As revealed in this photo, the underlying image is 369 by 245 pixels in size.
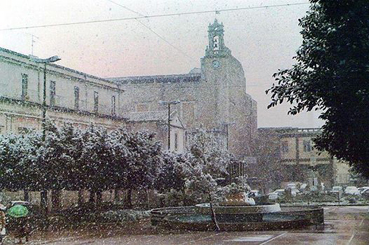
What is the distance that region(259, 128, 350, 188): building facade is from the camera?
63812 millimetres

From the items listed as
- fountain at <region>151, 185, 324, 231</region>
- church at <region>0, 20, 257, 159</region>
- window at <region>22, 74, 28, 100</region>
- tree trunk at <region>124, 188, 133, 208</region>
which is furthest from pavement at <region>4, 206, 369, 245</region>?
window at <region>22, 74, 28, 100</region>

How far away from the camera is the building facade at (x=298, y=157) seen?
209 feet

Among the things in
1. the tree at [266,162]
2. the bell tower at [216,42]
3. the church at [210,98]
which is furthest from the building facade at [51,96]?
the tree at [266,162]

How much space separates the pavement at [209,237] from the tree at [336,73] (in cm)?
317

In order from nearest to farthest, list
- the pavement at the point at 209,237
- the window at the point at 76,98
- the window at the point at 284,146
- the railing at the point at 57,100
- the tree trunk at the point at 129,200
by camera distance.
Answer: the pavement at the point at 209,237 → the tree trunk at the point at 129,200 → the railing at the point at 57,100 → the window at the point at 76,98 → the window at the point at 284,146


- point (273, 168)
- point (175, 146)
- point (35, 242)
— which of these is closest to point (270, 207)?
point (35, 242)

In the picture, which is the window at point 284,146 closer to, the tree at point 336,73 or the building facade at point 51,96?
the building facade at point 51,96

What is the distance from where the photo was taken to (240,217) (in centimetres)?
2323

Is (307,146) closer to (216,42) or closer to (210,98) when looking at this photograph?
(210,98)

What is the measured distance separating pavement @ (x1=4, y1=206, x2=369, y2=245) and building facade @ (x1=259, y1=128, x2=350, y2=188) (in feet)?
138

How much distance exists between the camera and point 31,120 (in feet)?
113

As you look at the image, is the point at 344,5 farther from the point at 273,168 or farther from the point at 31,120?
the point at 273,168

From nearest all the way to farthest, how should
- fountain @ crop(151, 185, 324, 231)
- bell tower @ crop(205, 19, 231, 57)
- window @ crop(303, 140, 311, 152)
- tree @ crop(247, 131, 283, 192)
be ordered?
fountain @ crop(151, 185, 324, 231) → bell tower @ crop(205, 19, 231, 57) → tree @ crop(247, 131, 283, 192) → window @ crop(303, 140, 311, 152)

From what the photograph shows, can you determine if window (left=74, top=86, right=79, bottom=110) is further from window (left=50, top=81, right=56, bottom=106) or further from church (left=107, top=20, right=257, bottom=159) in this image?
church (left=107, top=20, right=257, bottom=159)
